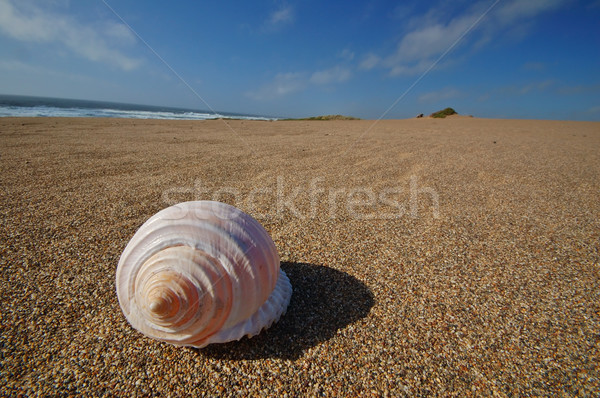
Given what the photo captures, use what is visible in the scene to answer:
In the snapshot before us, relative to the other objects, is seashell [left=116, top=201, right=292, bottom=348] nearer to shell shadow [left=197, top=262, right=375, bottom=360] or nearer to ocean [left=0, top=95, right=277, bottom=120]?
shell shadow [left=197, top=262, right=375, bottom=360]

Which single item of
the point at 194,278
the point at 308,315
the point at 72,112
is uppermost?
the point at 194,278

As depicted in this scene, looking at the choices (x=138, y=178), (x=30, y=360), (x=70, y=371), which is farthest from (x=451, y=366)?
(x=138, y=178)

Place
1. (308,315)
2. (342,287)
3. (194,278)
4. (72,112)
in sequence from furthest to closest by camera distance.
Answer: (72,112)
(342,287)
(308,315)
(194,278)

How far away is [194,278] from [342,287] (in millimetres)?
1172

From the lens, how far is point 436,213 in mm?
3668

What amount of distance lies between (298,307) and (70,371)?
1.29 metres

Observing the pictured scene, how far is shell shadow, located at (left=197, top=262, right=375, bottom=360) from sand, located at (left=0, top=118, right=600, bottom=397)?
0.5 inches

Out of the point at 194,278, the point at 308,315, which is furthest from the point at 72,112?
the point at 308,315

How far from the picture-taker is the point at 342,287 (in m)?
2.19

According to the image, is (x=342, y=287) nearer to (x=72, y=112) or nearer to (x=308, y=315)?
(x=308, y=315)

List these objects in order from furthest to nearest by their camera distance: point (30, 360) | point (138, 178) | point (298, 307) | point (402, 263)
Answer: point (138, 178)
point (402, 263)
point (298, 307)
point (30, 360)

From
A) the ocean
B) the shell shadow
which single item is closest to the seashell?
the shell shadow

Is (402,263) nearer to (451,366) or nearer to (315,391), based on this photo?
(451,366)

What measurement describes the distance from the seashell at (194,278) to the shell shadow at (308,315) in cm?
14
